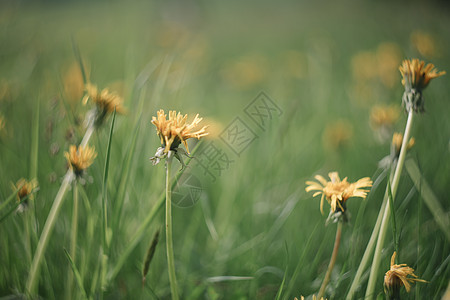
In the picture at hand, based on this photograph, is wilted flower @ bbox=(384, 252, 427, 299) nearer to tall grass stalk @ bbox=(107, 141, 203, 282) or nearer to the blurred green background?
the blurred green background

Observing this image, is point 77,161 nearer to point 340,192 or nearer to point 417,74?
point 340,192

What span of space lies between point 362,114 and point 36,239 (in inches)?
64.7

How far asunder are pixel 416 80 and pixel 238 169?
0.74 meters

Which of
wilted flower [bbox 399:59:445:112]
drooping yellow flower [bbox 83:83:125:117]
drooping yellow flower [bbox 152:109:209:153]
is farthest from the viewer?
drooping yellow flower [bbox 83:83:125:117]

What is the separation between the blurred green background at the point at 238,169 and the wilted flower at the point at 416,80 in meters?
0.12

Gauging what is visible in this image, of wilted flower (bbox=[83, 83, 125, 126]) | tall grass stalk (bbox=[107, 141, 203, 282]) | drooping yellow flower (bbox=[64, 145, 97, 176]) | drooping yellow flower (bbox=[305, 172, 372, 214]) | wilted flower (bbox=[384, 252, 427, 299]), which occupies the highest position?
wilted flower (bbox=[83, 83, 125, 126])

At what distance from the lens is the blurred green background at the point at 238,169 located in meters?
0.78

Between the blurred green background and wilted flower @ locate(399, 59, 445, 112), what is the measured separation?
4.5 inches

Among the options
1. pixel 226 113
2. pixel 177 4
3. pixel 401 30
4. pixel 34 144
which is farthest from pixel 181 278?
pixel 177 4

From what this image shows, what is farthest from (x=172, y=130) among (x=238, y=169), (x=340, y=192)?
(x=238, y=169)

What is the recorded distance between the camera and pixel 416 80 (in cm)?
66

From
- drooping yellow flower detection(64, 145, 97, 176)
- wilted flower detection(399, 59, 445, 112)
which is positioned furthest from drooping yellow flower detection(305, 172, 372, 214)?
drooping yellow flower detection(64, 145, 97, 176)

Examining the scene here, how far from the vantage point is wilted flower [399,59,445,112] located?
2.12 ft

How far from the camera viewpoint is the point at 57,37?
3355 millimetres
